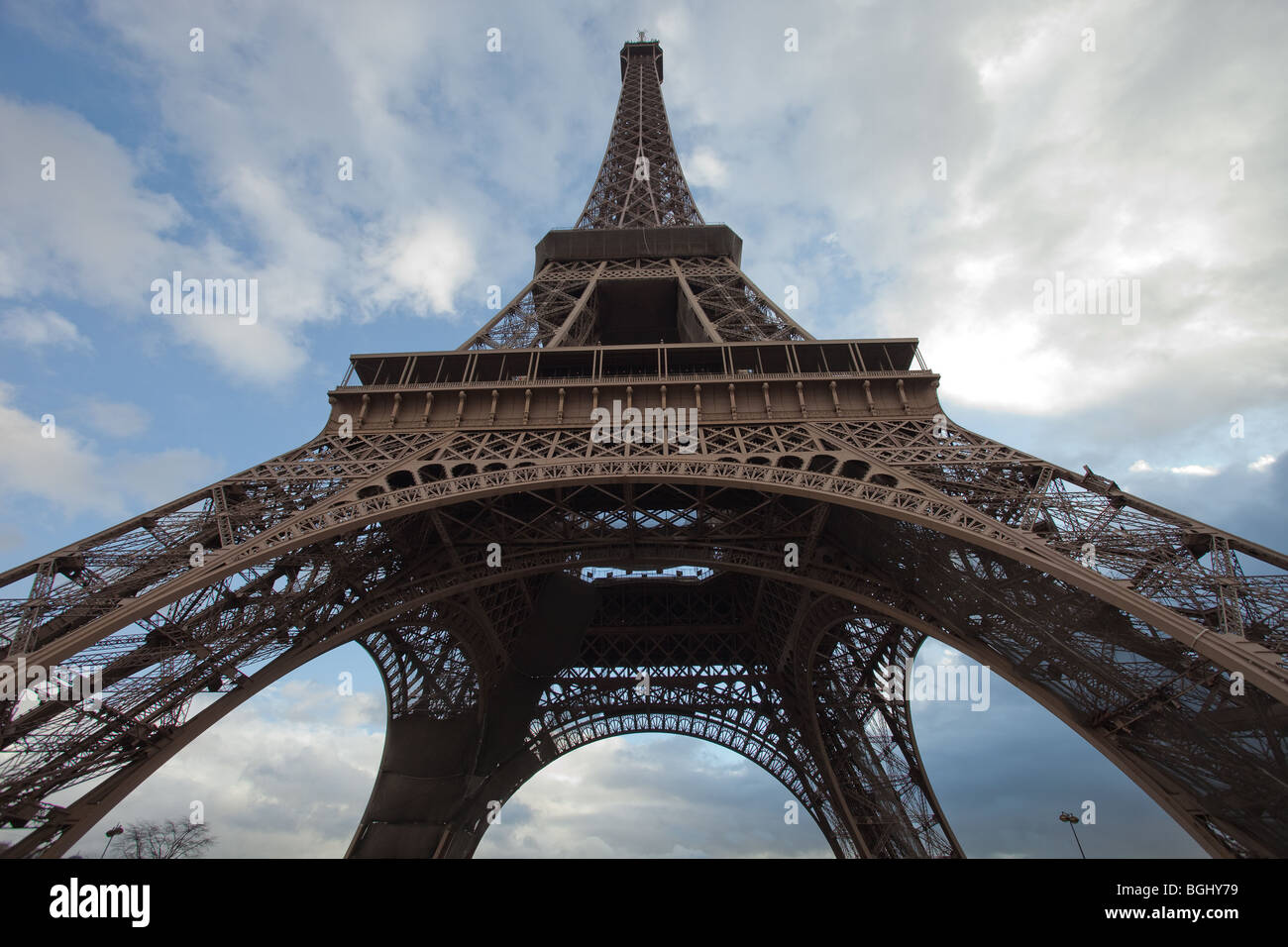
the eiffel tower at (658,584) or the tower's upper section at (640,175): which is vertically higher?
the tower's upper section at (640,175)

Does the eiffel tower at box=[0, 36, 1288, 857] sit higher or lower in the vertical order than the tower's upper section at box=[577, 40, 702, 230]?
lower

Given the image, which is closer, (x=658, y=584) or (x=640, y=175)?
(x=658, y=584)

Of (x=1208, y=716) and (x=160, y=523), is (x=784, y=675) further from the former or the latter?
(x=160, y=523)

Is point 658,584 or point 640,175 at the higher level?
point 640,175

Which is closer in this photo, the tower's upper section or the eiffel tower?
the eiffel tower

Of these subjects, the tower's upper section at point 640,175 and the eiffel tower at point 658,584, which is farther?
the tower's upper section at point 640,175
